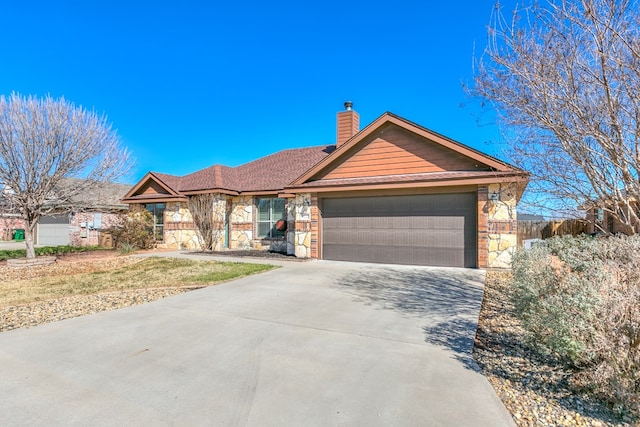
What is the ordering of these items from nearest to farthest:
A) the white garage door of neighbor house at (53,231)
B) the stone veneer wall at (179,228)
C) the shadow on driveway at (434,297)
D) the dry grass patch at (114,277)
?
the shadow on driveway at (434,297)
the dry grass patch at (114,277)
the stone veneer wall at (179,228)
the white garage door of neighbor house at (53,231)

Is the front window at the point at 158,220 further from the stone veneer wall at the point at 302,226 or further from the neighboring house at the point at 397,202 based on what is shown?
the stone veneer wall at the point at 302,226

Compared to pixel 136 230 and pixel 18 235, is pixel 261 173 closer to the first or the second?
pixel 136 230

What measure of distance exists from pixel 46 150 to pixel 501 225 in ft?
49.2

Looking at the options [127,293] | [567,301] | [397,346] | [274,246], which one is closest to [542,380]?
[567,301]

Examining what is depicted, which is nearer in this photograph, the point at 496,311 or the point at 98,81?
the point at 496,311

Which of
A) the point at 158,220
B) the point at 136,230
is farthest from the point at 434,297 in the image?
the point at 158,220

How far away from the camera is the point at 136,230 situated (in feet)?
54.2

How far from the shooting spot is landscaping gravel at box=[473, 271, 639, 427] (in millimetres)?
2498

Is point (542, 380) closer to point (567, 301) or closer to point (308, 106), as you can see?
point (567, 301)

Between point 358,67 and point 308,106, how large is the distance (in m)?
5.99

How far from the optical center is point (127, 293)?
23.1 ft

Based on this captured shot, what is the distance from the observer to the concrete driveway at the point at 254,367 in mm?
2604

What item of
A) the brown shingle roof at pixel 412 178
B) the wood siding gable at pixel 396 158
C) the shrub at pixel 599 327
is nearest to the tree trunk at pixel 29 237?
the brown shingle roof at pixel 412 178

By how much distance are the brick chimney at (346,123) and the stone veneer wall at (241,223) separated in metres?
5.18
